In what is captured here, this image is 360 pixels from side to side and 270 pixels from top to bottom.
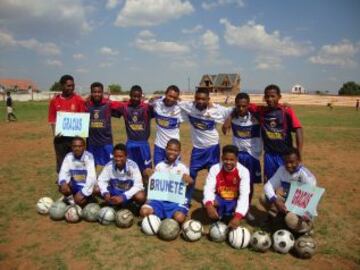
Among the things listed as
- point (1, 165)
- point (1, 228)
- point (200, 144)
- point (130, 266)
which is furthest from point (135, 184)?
point (1, 165)

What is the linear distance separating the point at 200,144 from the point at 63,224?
2.85 metres

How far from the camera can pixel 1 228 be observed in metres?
5.57

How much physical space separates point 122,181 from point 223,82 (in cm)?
7991

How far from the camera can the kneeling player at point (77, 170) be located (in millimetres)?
6281

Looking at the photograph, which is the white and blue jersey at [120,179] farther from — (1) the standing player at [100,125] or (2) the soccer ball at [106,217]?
(1) the standing player at [100,125]

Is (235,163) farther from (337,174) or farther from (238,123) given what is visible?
(337,174)

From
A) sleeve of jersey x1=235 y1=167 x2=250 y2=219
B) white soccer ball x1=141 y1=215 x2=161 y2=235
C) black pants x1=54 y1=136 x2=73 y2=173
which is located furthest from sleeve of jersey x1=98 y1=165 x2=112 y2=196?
sleeve of jersey x1=235 y1=167 x2=250 y2=219

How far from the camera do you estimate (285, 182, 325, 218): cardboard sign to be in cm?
502

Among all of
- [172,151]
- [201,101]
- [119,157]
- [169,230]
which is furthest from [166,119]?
[169,230]

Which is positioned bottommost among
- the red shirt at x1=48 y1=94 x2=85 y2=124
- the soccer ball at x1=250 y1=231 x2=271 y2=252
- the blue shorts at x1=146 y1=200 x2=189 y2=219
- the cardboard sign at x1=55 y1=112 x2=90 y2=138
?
the soccer ball at x1=250 y1=231 x2=271 y2=252

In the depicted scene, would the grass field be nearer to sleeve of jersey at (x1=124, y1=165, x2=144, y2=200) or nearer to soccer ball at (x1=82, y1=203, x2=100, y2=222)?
soccer ball at (x1=82, y1=203, x2=100, y2=222)

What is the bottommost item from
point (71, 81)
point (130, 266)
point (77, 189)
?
point (130, 266)

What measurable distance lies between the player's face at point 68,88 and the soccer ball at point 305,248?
5053 millimetres

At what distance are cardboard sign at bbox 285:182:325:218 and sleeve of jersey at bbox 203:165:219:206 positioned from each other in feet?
3.80
